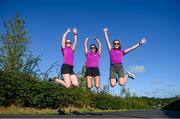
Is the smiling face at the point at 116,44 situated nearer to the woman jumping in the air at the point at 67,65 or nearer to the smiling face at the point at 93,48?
the smiling face at the point at 93,48

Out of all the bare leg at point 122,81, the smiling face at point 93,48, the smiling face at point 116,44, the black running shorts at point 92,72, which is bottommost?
the bare leg at point 122,81

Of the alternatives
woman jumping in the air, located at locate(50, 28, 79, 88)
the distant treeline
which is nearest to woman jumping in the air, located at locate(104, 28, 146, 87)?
woman jumping in the air, located at locate(50, 28, 79, 88)

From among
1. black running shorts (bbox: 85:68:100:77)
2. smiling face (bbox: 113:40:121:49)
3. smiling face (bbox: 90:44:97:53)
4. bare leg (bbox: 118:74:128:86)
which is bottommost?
bare leg (bbox: 118:74:128:86)

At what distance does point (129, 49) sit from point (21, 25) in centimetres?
1980

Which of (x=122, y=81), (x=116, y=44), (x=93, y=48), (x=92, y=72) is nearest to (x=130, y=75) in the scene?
(x=122, y=81)

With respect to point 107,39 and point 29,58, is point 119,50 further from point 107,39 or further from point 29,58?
point 29,58

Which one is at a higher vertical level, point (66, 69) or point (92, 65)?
point (92, 65)

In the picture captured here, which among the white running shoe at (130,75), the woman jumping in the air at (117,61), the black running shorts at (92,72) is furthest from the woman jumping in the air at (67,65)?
the white running shoe at (130,75)

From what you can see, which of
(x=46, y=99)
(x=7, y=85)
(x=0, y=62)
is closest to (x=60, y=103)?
(x=46, y=99)

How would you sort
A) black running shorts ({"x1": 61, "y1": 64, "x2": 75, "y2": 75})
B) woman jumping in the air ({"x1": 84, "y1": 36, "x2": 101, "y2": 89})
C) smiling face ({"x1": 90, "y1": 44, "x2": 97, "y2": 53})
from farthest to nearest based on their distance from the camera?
smiling face ({"x1": 90, "y1": 44, "x2": 97, "y2": 53}), woman jumping in the air ({"x1": 84, "y1": 36, "x2": 101, "y2": 89}), black running shorts ({"x1": 61, "y1": 64, "x2": 75, "y2": 75})

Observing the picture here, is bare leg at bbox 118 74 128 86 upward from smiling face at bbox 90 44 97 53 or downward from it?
downward

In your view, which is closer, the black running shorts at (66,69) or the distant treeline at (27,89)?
the black running shorts at (66,69)

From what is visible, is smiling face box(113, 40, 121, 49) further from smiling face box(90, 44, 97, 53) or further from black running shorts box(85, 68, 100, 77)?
black running shorts box(85, 68, 100, 77)

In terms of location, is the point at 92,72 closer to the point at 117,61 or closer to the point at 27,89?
the point at 117,61
